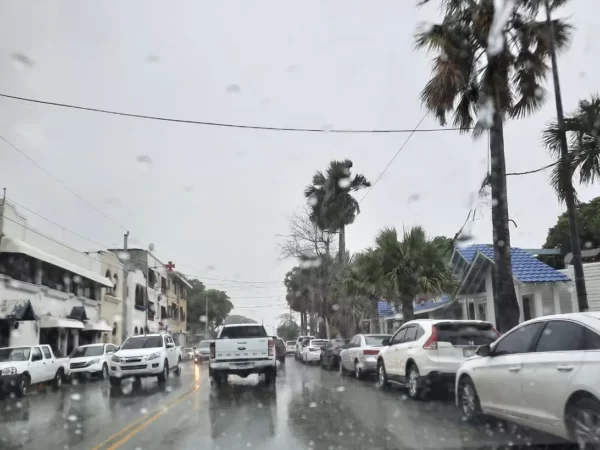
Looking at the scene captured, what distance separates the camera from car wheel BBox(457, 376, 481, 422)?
28.6 feet

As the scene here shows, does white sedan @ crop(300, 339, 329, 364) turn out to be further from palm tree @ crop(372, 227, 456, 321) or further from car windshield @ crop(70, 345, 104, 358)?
car windshield @ crop(70, 345, 104, 358)

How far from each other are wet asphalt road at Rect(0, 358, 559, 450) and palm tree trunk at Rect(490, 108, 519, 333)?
2960mm

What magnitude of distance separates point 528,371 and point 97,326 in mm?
33133

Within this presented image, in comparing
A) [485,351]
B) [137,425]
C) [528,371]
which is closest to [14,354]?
[137,425]

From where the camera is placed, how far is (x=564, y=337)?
6781 mm

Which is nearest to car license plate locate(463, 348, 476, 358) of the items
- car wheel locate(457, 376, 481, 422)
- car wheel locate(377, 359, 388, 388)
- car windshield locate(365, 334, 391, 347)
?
car wheel locate(457, 376, 481, 422)

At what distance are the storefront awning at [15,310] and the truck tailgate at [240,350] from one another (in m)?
12.3

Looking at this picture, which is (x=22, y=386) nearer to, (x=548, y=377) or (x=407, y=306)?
(x=407, y=306)

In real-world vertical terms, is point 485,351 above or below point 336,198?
below

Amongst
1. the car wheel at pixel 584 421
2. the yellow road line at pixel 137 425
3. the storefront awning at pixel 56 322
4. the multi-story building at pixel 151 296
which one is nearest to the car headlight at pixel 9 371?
the yellow road line at pixel 137 425

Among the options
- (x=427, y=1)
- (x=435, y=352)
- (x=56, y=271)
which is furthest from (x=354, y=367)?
(x=56, y=271)

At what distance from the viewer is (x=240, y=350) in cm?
1597

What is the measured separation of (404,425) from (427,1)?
427 inches

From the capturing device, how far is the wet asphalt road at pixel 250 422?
784 centimetres
